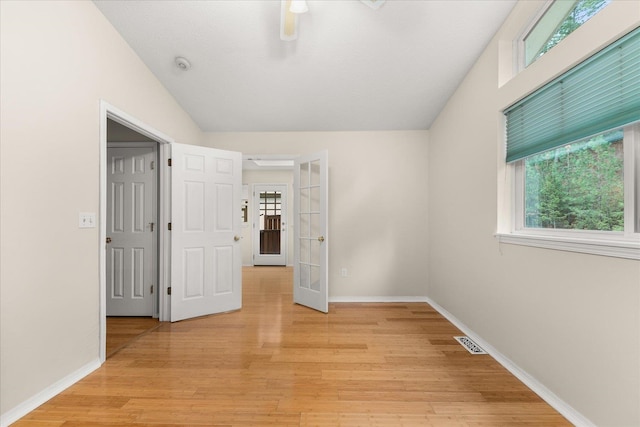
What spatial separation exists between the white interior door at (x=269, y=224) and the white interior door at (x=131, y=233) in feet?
12.1

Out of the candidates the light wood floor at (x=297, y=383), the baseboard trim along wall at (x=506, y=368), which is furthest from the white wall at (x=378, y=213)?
the baseboard trim along wall at (x=506, y=368)

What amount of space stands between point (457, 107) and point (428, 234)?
5.65 feet

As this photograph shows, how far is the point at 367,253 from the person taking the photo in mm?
4027

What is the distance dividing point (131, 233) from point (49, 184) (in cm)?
167

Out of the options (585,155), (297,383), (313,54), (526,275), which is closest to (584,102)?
(585,155)

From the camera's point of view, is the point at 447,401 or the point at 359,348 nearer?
the point at 447,401

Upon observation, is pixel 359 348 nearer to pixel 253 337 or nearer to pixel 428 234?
pixel 253 337

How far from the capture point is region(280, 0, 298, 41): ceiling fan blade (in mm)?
2053

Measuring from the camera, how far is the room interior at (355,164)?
5.26ft

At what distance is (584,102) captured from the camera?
1.65 metres

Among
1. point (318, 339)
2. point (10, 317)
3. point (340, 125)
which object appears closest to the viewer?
point (10, 317)

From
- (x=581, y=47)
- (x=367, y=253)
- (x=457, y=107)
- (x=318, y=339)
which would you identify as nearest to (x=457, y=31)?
(x=457, y=107)

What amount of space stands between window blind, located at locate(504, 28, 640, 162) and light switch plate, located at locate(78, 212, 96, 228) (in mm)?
3340

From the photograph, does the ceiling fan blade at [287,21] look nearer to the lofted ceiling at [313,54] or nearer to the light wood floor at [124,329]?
the lofted ceiling at [313,54]
